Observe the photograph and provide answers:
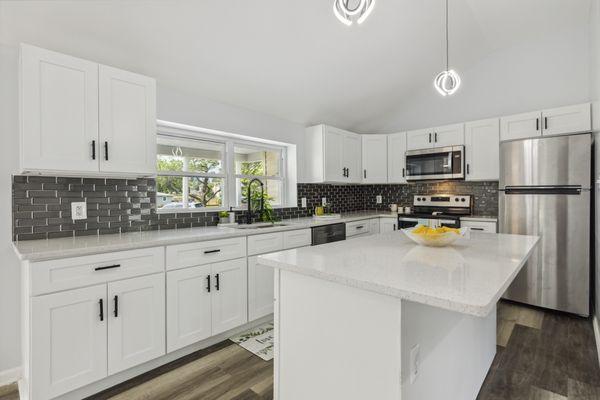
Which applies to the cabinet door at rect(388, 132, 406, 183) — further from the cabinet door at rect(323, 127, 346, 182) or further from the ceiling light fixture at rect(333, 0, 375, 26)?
the ceiling light fixture at rect(333, 0, 375, 26)

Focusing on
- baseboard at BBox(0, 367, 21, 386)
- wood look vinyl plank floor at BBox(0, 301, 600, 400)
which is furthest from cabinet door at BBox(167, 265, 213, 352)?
baseboard at BBox(0, 367, 21, 386)

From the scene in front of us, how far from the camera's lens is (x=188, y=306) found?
2.37 m

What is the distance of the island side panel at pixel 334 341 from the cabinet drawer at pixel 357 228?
8.22 feet

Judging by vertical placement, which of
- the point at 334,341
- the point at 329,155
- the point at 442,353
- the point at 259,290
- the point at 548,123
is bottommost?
the point at 259,290

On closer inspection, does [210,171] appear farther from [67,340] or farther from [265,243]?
[67,340]

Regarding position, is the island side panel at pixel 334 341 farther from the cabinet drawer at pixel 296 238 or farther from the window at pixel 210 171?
the window at pixel 210 171

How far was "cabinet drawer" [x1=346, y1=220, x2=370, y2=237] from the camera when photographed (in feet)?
13.0

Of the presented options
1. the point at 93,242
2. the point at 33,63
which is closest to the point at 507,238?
the point at 93,242

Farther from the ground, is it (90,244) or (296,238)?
(90,244)

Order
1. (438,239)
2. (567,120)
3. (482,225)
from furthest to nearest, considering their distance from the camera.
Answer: (482,225) → (567,120) → (438,239)

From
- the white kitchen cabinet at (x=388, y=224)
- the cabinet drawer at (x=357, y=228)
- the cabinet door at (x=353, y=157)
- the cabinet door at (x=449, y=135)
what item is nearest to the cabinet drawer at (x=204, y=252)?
the cabinet drawer at (x=357, y=228)

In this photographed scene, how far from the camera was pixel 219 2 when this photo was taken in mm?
2316

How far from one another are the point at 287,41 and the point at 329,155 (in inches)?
65.7

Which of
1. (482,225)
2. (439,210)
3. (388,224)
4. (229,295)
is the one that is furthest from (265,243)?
(439,210)
